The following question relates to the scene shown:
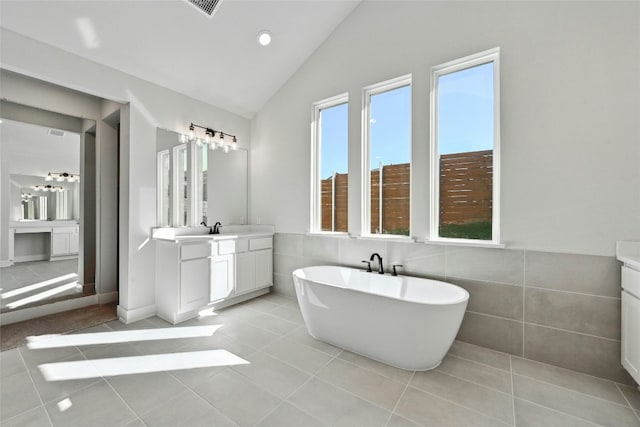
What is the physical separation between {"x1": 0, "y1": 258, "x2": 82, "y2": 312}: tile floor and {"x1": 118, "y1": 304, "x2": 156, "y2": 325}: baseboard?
3.04ft

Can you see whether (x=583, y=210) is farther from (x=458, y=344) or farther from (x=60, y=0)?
(x=60, y=0)

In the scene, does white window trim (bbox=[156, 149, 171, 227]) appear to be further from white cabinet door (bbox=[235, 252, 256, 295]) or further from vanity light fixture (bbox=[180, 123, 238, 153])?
white cabinet door (bbox=[235, 252, 256, 295])

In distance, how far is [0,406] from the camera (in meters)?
1.57

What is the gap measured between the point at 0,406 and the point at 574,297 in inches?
151

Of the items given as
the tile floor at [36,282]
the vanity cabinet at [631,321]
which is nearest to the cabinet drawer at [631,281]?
the vanity cabinet at [631,321]

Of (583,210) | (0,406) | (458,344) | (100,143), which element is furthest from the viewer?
(100,143)

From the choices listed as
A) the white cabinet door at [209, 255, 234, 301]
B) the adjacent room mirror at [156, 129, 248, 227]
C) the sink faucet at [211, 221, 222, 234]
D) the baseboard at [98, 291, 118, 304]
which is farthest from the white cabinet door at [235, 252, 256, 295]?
the baseboard at [98, 291, 118, 304]

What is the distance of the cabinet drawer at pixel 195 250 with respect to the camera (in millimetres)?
2748

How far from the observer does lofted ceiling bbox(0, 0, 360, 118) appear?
7.30ft

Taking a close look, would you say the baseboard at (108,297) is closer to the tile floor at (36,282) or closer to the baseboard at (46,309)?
the baseboard at (46,309)

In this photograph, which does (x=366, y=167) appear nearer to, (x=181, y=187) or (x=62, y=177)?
(x=181, y=187)

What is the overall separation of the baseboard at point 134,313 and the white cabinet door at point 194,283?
0.50 m

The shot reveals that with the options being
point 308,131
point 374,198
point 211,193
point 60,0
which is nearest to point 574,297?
point 374,198

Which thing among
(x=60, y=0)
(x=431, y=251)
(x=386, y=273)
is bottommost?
(x=386, y=273)
